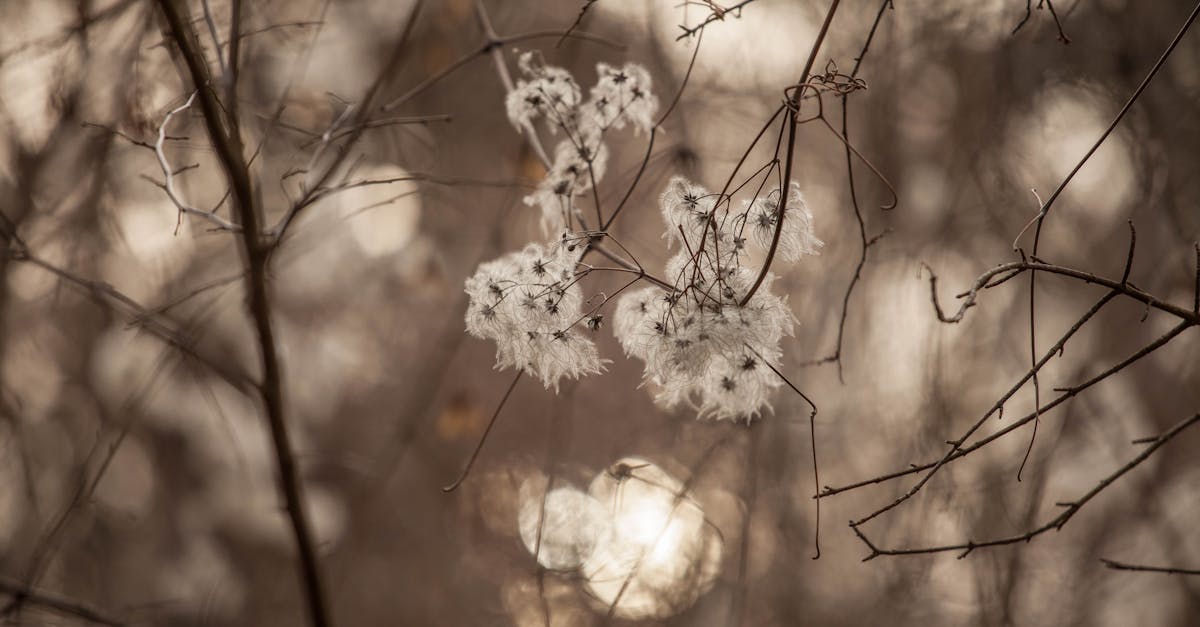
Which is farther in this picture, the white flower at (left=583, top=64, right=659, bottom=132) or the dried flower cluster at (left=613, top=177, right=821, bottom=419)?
the white flower at (left=583, top=64, right=659, bottom=132)

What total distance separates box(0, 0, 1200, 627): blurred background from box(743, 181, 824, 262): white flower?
0.64 meters

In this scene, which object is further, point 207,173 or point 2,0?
point 207,173

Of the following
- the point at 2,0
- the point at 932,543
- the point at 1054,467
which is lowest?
the point at 932,543

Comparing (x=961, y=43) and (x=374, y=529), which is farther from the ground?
(x=961, y=43)

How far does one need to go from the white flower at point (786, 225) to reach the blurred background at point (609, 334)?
641 millimetres

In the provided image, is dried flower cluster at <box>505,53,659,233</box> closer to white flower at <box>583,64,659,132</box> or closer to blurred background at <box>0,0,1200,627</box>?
white flower at <box>583,64,659,132</box>

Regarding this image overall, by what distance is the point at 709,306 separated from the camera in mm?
597

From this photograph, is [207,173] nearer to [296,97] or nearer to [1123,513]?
[296,97]

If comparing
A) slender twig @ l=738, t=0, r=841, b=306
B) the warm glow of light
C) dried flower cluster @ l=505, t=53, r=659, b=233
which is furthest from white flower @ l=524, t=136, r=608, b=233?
the warm glow of light

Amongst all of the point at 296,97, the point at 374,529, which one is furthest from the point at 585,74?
the point at 374,529

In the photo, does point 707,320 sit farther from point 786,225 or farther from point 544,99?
point 544,99

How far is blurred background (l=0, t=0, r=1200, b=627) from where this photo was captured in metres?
1.29

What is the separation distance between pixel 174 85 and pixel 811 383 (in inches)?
46.5

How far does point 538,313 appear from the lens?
64 cm
